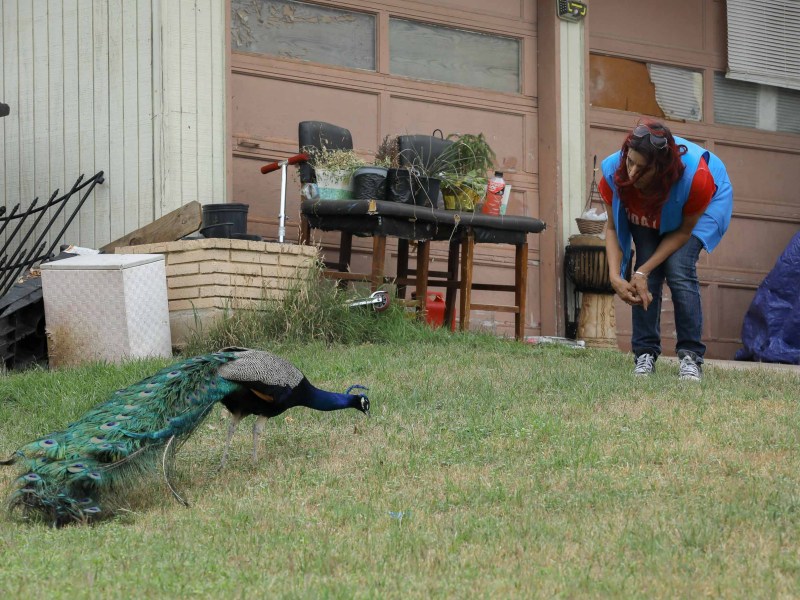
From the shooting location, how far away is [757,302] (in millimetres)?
11836

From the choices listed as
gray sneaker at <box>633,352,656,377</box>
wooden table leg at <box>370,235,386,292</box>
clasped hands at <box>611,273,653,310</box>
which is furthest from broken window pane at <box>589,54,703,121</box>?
clasped hands at <box>611,273,653,310</box>

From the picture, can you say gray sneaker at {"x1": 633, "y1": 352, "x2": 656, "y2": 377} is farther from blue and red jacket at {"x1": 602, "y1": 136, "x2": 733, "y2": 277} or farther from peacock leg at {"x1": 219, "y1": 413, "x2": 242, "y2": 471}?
peacock leg at {"x1": 219, "y1": 413, "x2": 242, "y2": 471}

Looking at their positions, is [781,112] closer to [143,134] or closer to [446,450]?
[143,134]

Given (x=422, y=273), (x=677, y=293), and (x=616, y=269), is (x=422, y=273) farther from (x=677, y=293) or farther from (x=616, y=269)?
(x=677, y=293)

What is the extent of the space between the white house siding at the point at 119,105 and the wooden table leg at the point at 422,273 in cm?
159

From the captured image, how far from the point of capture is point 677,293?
7570 mm

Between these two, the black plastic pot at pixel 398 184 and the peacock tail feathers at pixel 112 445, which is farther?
the black plastic pot at pixel 398 184

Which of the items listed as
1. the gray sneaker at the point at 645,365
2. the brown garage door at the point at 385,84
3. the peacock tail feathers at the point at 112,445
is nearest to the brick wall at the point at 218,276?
the brown garage door at the point at 385,84

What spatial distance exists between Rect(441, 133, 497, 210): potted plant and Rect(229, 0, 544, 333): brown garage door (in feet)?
3.25

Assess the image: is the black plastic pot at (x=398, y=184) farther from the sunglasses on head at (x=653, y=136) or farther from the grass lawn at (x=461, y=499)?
the sunglasses on head at (x=653, y=136)

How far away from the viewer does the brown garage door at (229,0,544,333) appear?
10.4 metres

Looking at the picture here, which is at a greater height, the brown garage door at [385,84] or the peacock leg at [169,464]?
the brown garage door at [385,84]

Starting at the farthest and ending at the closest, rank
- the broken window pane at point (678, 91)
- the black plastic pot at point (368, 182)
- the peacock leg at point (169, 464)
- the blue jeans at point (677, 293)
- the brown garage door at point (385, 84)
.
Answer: the broken window pane at point (678, 91) < the brown garage door at point (385, 84) < the black plastic pot at point (368, 182) < the blue jeans at point (677, 293) < the peacock leg at point (169, 464)

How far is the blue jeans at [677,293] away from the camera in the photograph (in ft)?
24.7
